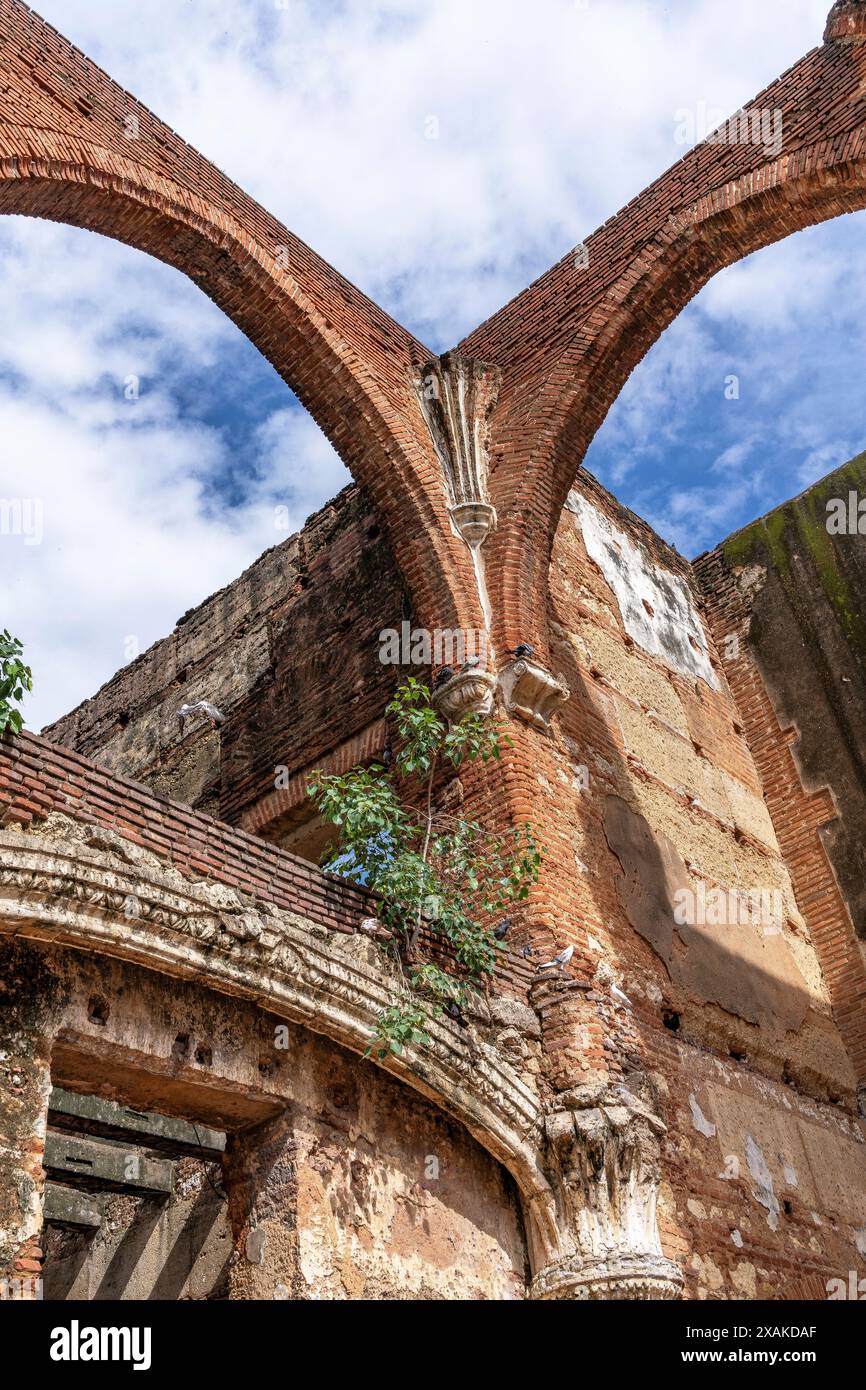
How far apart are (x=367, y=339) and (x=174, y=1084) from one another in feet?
18.5

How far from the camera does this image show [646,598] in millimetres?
10867

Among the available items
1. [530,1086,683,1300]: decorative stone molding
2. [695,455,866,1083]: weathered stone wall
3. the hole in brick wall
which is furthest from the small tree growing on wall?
[695,455,866,1083]: weathered stone wall

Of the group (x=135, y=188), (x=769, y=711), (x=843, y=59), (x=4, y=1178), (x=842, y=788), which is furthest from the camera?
(x=769, y=711)

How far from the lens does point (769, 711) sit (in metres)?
11.2

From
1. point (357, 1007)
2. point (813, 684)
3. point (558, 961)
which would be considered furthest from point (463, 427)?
point (357, 1007)

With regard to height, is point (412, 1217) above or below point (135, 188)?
below

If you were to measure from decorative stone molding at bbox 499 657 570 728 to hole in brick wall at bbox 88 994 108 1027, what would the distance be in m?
3.44

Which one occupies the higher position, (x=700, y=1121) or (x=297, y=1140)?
(x=700, y=1121)

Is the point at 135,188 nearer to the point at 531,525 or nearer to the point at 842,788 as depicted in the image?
the point at 531,525

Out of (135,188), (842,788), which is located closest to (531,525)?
(135,188)

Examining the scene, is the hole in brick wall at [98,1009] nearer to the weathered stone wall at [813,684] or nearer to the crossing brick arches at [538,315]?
the crossing brick arches at [538,315]

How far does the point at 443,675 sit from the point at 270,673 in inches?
106

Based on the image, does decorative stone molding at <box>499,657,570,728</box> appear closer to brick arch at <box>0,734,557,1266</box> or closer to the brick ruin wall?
the brick ruin wall

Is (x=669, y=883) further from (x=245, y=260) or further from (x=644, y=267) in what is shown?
(x=245, y=260)
